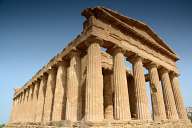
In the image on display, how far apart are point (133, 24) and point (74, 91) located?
34.3ft

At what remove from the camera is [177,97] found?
22438 mm

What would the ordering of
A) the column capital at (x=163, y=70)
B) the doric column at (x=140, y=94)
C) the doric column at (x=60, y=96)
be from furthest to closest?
the column capital at (x=163, y=70) < the doric column at (x=60, y=96) < the doric column at (x=140, y=94)

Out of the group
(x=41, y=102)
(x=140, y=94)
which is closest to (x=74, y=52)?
(x=140, y=94)

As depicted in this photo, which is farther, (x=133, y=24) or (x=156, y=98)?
(x=133, y=24)

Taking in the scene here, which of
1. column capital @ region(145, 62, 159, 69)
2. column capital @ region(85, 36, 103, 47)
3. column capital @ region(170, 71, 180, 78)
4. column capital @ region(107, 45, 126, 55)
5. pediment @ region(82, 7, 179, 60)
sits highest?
pediment @ region(82, 7, 179, 60)

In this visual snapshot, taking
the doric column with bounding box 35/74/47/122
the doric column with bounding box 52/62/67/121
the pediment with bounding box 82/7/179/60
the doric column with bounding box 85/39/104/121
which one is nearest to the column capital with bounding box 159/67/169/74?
the pediment with bounding box 82/7/179/60

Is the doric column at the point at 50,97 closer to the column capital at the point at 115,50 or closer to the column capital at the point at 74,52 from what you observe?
the column capital at the point at 74,52

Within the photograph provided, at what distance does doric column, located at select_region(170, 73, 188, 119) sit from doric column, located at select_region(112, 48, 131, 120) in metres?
11.3

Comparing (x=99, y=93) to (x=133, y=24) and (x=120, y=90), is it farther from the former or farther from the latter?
(x=133, y=24)

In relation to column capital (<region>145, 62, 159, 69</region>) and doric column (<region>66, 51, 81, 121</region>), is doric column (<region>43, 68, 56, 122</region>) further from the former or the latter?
column capital (<region>145, 62, 159, 69</region>)

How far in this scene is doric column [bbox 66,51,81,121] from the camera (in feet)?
48.5

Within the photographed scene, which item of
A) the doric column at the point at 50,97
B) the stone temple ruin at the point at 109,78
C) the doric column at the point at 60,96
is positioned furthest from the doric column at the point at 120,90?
the doric column at the point at 50,97

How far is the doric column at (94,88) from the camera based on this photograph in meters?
12.0

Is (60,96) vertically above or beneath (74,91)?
beneath
